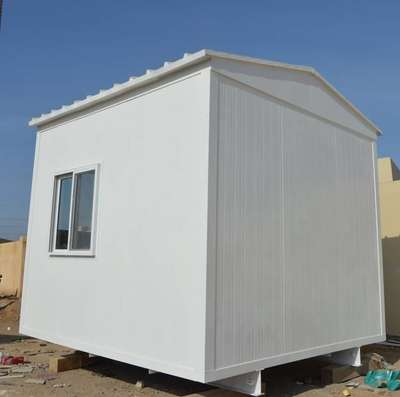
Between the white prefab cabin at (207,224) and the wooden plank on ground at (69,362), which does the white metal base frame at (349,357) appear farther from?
the wooden plank on ground at (69,362)

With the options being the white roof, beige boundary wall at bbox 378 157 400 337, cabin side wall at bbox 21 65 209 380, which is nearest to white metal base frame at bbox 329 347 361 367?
cabin side wall at bbox 21 65 209 380

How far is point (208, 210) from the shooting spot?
4586mm

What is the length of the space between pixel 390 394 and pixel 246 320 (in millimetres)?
2099

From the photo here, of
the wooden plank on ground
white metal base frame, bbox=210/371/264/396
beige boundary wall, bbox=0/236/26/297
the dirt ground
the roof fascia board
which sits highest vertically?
the roof fascia board

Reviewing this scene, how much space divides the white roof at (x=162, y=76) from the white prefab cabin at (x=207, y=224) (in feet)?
0.07

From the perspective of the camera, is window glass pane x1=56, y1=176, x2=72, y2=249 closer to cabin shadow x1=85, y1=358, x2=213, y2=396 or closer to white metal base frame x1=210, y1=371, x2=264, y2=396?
cabin shadow x1=85, y1=358, x2=213, y2=396

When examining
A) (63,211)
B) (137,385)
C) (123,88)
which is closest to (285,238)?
(137,385)

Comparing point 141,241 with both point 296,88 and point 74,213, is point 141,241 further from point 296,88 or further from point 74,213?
point 296,88

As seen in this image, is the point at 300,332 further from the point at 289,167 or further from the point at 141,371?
the point at 141,371

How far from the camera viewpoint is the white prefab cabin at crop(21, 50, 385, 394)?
4734 mm

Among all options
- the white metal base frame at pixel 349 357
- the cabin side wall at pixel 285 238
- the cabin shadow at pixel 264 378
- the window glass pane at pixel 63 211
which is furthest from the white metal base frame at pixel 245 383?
the window glass pane at pixel 63 211

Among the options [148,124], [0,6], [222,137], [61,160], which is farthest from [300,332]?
[0,6]

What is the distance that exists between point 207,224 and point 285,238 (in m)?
1.38

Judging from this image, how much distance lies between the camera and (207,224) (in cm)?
455
